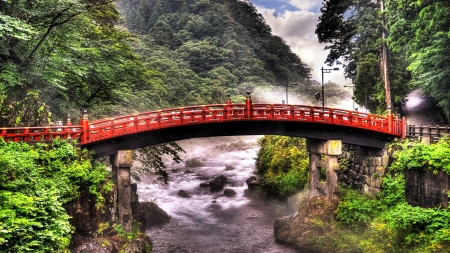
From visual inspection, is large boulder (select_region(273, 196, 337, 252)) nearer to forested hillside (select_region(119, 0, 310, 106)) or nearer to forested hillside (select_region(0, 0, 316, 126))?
forested hillside (select_region(0, 0, 316, 126))

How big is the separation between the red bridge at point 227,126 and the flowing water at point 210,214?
7970mm

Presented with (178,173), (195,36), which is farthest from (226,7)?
(178,173)

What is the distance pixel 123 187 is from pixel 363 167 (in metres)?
17.1

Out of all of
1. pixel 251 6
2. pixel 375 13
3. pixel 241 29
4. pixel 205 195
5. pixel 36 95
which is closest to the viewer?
pixel 36 95

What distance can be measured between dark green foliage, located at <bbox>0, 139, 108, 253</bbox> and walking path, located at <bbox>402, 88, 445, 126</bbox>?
28947mm

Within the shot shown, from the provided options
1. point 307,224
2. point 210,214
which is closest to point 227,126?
point 307,224

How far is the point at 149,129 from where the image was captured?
885 inches

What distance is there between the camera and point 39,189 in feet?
48.4

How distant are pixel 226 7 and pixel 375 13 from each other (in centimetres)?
6751

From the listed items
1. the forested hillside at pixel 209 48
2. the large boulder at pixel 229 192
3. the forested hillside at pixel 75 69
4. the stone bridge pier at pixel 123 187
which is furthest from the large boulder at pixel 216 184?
the stone bridge pier at pixel 123 187

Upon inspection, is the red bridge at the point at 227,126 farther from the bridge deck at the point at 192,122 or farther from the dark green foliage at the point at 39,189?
the dark green foliage at the point at 39,189

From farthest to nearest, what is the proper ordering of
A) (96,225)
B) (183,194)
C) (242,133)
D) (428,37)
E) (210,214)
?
1. (183,194)
2. (210,214)
3. (428,37)
4. (242,133)
5. (96,225)

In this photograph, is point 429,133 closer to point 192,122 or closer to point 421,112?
point 192,122

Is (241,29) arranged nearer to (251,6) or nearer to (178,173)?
(251,6)
